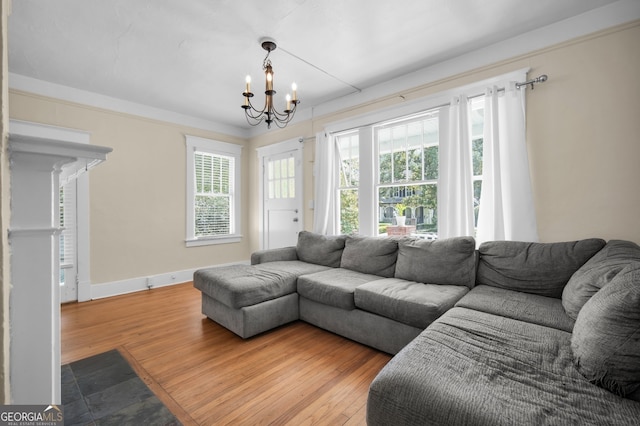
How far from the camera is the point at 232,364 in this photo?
6.85 feet

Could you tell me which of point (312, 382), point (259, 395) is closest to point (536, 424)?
point (312, 382)

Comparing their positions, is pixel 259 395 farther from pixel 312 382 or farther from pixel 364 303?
pixel 364 303

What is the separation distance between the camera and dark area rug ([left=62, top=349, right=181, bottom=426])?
1533mm

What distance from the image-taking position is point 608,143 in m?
2.22

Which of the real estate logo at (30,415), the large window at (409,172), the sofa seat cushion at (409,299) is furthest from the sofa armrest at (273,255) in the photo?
the real estate logo at (30,415)

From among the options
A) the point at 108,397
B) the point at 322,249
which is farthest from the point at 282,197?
the point at 108,397

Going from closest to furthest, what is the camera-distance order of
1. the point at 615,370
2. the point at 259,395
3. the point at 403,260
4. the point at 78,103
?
1. the point at 615,370
2. the point at 259,395
3. the point at 403,260
4. the point at 78,103

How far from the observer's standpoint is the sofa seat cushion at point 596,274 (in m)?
1.48

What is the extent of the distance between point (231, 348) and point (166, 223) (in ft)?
9.15

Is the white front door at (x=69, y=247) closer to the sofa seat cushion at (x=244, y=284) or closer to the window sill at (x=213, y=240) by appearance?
the window sill at (x=213, y=240)

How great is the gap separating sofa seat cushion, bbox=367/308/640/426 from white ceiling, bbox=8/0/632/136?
239 centimetres

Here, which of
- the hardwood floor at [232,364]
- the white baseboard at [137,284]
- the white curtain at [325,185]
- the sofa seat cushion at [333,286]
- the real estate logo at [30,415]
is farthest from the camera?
the white curtain at [325,185]

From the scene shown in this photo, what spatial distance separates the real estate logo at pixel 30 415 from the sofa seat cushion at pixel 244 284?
161cm

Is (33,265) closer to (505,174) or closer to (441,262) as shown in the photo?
(441,262)
